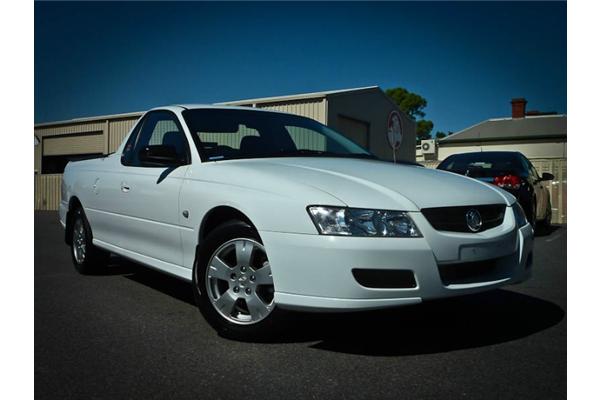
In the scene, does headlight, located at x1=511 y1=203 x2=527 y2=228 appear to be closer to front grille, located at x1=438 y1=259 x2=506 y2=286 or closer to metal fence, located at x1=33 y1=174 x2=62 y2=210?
front grille, located at x1=438 y1=259 x2=506 y2=286

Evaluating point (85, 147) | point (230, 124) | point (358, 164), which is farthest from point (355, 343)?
point (85, 147)

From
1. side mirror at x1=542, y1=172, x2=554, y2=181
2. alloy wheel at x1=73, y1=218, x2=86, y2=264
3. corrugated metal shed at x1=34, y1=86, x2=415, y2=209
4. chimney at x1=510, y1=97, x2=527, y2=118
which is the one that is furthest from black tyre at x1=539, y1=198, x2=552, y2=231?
chimney at x1=510, y1=97, x2=527, y2=118

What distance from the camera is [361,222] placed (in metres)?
2.98

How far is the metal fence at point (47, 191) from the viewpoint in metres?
22.8

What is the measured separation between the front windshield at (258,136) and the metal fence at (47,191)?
784 inches

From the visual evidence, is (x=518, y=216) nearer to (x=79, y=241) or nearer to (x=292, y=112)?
(x=79, y=241)

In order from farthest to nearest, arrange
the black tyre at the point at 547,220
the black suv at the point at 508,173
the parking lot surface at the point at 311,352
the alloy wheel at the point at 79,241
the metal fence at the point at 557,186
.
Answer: the metal fence at the point at 557,186 < the black tyre at the point at 547,220 < the black suv at the point at 508,173 < the alloy wheel at the point at 79,241 < the parking lot surface at the point at 311,352

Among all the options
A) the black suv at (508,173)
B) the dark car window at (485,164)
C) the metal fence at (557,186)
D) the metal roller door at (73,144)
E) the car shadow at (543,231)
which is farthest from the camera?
the metal roller door at (73,144)

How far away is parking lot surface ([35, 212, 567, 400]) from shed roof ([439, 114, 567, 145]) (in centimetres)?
3360

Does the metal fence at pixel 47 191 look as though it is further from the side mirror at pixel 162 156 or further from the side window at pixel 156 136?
the side mirror at pixel 162 156

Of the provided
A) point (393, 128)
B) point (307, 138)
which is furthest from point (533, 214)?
point (307, 138)

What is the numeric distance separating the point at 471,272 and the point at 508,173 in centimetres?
614

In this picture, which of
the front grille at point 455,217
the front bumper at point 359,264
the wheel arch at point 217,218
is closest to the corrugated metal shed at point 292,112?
the wheel arch at point 217,218

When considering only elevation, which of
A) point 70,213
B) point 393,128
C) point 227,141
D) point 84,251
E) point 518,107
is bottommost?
point 84,251
